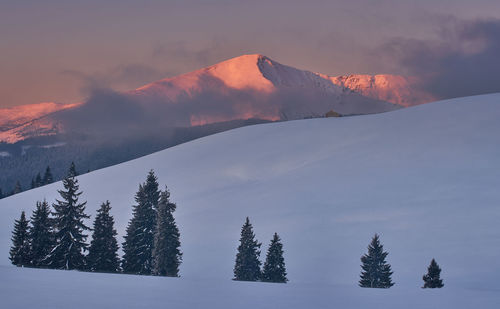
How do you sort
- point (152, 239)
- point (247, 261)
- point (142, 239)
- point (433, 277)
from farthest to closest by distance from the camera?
point (152, 239) < point (142, 239) < point (247, 261) < point (433, 277)

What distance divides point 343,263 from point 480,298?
3093 centimetres

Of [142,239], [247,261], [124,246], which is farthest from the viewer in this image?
[124,246]

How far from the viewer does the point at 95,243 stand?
54188 millimetres

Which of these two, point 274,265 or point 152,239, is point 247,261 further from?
point 152,239

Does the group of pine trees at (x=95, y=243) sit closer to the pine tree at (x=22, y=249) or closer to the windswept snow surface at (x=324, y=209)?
the pine tree at (x=22, y=249)

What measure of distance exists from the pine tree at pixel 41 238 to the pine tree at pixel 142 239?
6560 mm

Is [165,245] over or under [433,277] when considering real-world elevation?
over

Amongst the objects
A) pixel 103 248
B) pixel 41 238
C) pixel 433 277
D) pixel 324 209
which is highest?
pixel 324 209

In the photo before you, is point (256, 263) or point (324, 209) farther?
point (324, 209)

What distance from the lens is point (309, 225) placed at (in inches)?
2259

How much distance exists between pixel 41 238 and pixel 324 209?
25668 millimetres

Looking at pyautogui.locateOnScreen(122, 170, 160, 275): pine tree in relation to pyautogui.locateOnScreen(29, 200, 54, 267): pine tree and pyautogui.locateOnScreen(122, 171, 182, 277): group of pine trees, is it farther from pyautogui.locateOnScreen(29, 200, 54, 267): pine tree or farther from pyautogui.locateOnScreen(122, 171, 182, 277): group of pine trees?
pyautogui.locateOnScreen(29, 200, 54, 267): pine tree

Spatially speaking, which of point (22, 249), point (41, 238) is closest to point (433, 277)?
point (41, 238)

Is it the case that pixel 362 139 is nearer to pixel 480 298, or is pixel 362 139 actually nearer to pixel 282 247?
pixel 282 247
